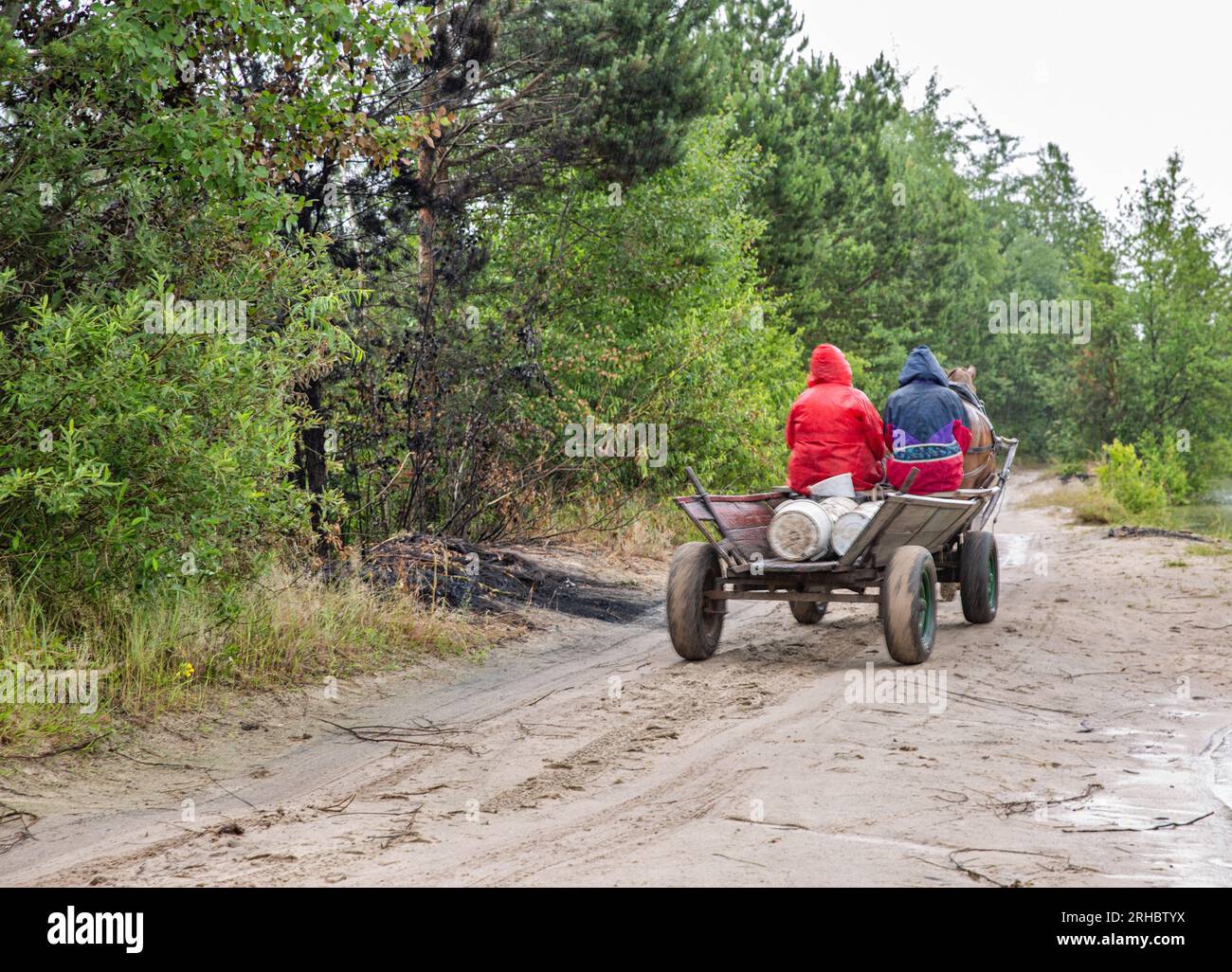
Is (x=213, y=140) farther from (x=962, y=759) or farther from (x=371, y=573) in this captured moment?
(x=962, y=759)

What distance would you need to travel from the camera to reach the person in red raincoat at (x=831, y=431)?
10000 millimetres

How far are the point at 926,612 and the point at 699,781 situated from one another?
157 inches

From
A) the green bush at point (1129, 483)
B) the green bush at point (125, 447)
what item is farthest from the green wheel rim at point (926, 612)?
the green bush at point (1129, 483)

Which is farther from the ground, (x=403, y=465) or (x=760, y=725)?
(x=403, y=465)

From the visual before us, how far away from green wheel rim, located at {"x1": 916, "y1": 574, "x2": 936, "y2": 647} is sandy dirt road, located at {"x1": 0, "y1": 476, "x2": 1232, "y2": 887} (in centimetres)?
27

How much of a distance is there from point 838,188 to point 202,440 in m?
27.5

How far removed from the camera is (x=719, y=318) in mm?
20484

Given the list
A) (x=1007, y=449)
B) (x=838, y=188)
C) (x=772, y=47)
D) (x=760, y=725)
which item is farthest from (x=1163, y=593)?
(x=772, y=47)

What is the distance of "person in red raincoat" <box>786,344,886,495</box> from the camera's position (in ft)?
32.8

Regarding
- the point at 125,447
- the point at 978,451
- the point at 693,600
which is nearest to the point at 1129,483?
→ the point at 978,451

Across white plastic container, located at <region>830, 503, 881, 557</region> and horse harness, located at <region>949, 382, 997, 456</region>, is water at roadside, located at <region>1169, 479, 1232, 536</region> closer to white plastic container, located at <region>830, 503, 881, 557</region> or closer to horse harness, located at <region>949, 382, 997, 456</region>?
horse harness, located at <region>949, 382, 997, 456</region>

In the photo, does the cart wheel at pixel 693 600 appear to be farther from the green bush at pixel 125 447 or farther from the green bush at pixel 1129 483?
the green bush at pixel 1129 483

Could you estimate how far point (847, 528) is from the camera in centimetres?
935

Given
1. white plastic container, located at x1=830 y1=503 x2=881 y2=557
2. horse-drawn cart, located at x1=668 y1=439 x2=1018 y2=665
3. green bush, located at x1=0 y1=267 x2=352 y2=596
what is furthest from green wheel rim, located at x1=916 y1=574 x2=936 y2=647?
green bush, located at x1=0 y1=267 x2=352 y2=596
